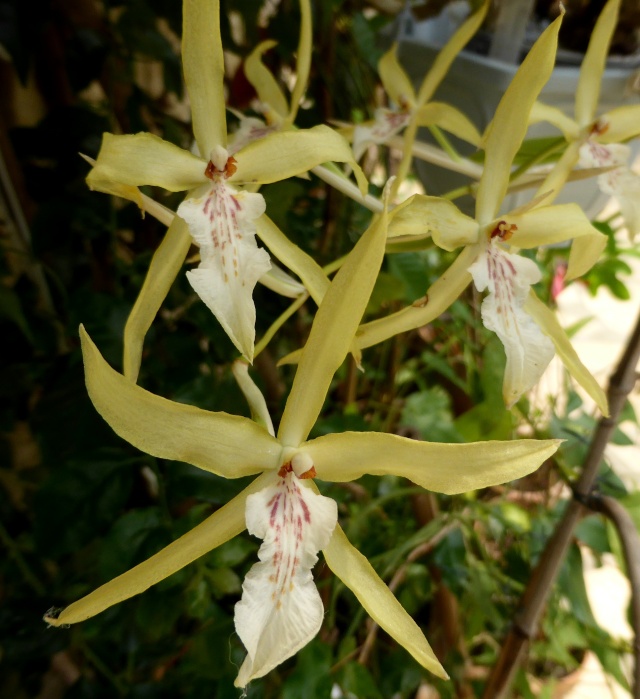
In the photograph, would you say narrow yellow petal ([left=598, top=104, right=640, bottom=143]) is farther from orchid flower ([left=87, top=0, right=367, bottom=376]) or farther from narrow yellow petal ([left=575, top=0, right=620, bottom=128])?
orchid flower ([left=87, top=0, right=367, bottom=376])

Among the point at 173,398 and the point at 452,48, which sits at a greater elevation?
the point at 452,48

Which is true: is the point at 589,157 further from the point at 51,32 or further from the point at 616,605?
the point at 616,605

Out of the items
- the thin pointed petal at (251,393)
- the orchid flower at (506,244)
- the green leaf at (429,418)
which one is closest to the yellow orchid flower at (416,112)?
the orchid flower at (506,244)

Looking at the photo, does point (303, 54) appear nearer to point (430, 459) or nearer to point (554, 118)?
point (554, 118)

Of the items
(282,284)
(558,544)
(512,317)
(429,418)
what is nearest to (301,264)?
(282,284)

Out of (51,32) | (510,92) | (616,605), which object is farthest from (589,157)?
(616,605)

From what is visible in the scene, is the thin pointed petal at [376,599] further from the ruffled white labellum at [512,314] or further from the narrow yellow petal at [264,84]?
the narrow yellow petal at [264,84]

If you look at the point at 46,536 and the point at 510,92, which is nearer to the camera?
the point at 510,92
